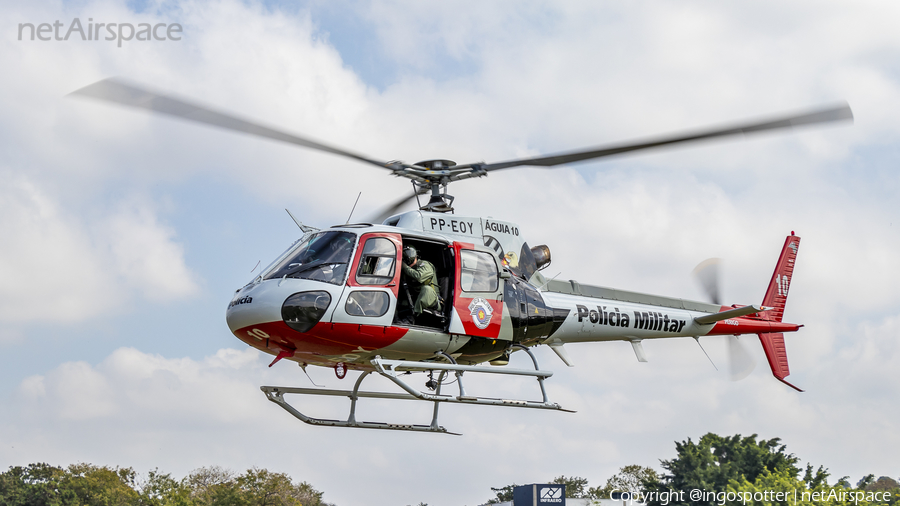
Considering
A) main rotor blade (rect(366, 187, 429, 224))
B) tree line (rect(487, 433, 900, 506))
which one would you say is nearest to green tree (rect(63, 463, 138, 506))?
tree line (rect(487, 433, 900, 506))

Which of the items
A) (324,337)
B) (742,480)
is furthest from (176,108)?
(742,480)

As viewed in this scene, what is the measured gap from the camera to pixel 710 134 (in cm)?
908

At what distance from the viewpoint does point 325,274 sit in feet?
31.7

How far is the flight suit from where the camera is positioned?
33.7 feet

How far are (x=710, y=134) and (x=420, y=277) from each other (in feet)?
13.4

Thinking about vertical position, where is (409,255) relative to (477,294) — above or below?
above

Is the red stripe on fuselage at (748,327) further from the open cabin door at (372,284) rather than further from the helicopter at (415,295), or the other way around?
the open cabin door at (372,284)

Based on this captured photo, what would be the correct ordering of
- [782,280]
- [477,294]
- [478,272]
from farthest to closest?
[782,280] → [478,272] → [477,294]

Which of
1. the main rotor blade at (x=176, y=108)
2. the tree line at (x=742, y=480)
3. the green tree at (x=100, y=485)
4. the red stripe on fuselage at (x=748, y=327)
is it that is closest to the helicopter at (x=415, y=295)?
the main rotor blade at (x=176, y=108)

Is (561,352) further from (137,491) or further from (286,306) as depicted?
(137,491)

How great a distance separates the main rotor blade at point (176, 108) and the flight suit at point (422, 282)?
2011 millimetres

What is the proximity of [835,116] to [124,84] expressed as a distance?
7609 mm

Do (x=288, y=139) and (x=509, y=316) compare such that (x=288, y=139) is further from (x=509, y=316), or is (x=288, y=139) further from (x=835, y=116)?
(x=835, y=116)

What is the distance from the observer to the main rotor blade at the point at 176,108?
302 inches
